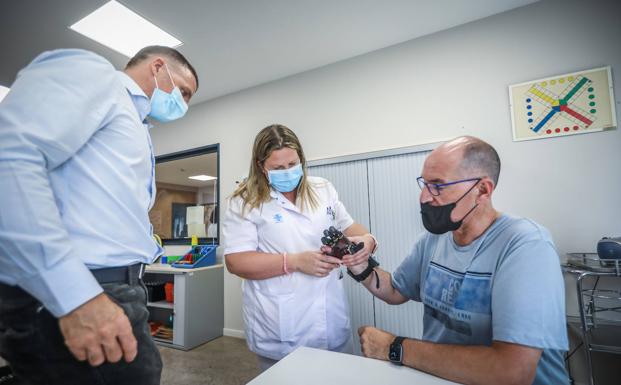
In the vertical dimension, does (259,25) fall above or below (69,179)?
above

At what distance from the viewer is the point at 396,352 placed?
33.2 inches

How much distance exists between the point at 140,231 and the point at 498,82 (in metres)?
2.60

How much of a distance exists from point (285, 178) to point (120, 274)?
0.85m

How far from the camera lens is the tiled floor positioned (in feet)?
7.59

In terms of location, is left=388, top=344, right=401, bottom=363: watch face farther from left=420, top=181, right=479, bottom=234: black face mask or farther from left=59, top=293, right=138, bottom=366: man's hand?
left=59, top=293, right=138, bottom=366: man's hand

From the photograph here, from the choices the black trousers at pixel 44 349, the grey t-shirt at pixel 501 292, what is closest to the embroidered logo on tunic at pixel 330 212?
the grey t-shirt at pixel 501 292

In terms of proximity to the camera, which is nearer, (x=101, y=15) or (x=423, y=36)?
(x=101, y=15)

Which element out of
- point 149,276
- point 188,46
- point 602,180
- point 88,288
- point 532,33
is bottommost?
point 149,276

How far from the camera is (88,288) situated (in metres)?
0.57

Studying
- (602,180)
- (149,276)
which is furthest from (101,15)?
(602,180)

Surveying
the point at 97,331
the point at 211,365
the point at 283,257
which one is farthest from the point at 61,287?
the point at 211,365

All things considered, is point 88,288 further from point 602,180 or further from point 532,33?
point 532,33

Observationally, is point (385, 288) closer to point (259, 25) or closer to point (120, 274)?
point (120, 274)

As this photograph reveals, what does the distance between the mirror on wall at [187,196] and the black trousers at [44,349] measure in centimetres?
292
